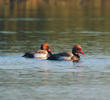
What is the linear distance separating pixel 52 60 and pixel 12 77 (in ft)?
18.3

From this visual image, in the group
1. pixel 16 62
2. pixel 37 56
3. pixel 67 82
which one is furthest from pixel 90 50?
pixel 67 82

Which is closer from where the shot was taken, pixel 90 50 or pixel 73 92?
pixel 73 92

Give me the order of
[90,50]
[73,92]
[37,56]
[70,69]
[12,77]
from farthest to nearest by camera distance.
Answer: [90,50] → [37,56] → [70,69] → [12,77] → [73,92]

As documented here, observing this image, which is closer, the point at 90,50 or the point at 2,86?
the point at 2,86

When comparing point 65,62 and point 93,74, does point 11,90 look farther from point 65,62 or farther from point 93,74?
point 65,62

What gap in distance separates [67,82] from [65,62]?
5.98 meters

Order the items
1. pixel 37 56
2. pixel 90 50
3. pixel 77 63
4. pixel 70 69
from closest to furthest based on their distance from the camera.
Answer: pixel 70 69 → pixel 77 63 → pixel 37 56 → pixel 90 50

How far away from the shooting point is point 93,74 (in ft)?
71.8

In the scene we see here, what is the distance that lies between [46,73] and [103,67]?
2.86 meters

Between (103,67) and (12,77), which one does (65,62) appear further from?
(12,77)

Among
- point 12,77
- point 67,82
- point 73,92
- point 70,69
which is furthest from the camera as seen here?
point 70,69

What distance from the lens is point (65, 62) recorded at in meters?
26.0

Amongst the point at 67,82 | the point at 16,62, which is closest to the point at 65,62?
the point at 16,62

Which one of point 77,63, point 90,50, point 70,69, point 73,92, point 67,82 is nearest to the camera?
point 73,92
